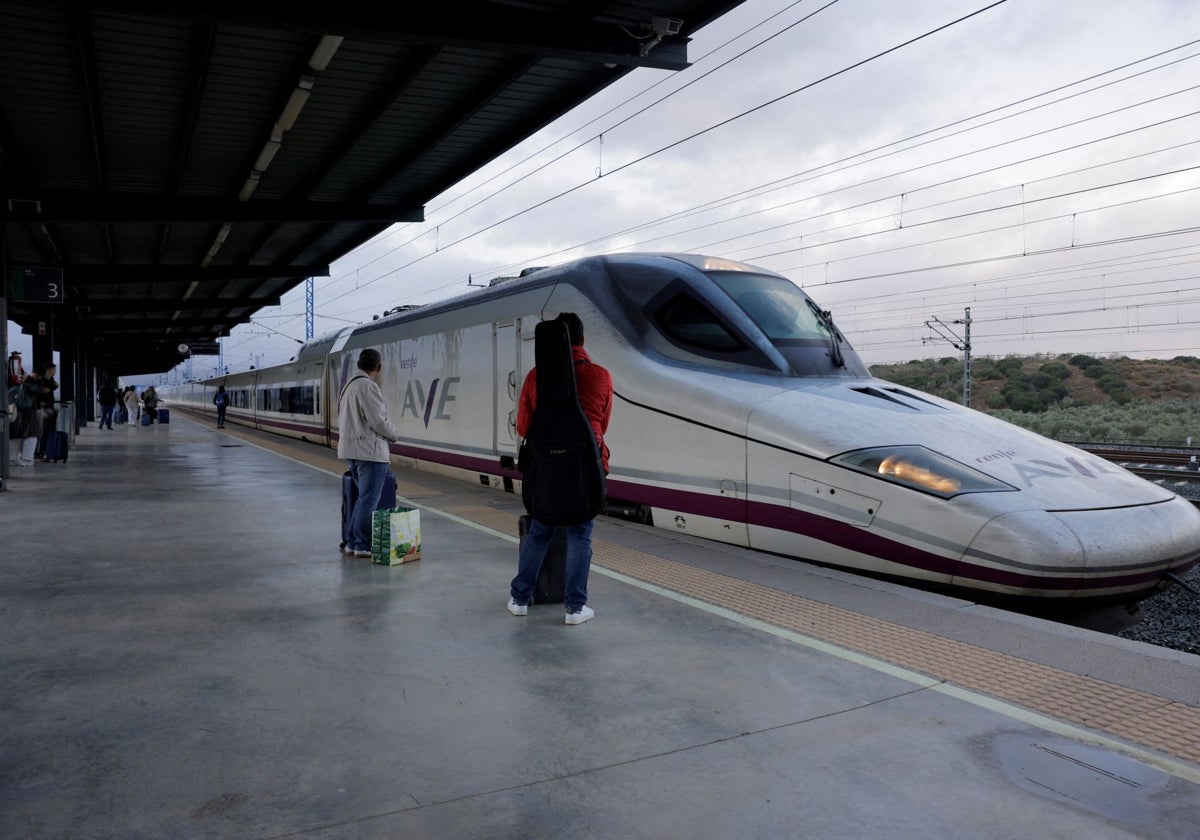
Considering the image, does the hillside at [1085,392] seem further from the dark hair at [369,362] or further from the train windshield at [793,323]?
the dark hair at [369,362]

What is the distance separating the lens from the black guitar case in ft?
13.1

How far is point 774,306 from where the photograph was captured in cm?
704

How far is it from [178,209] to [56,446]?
4595mm

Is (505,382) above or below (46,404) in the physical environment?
above

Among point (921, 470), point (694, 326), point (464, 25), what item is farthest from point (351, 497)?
point (464, 25)

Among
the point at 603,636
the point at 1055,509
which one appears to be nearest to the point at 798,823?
the point at 603,636

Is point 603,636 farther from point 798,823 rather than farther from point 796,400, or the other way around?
point 796,400

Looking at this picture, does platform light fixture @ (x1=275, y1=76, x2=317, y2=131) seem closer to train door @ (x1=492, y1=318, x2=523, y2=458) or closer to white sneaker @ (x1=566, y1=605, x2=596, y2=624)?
train door @ (x1=492, y1=318, x2=523, y2=458)

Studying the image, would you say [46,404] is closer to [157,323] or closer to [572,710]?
[572,710]

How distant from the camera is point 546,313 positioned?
8.47 metres

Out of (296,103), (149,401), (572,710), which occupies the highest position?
(296,103)

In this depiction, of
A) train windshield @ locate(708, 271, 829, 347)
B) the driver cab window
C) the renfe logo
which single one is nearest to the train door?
the renfe logo

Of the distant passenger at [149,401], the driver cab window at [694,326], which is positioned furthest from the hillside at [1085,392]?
the distant passenger at [149,401]

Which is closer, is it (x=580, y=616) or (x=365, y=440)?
(x=580, y=616)
